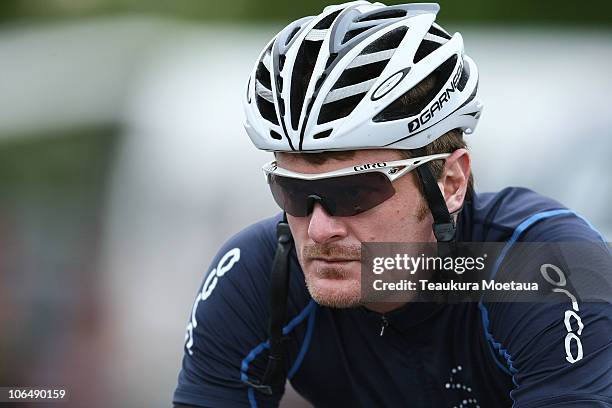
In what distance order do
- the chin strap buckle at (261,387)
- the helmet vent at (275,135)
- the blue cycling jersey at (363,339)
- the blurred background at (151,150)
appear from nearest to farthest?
the helmet vent at (275,135)
the blue cycling jersey at (363,339)
the chin strap buckle at (261,387)
the blurred background at (151,150)

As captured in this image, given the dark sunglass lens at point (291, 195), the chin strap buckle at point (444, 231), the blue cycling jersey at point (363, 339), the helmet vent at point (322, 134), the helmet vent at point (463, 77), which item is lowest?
the blue cycling jersey at point (363, 339)

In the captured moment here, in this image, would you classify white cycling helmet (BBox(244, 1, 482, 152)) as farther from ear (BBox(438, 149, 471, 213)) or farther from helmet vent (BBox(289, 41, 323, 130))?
ear (BBox(438, 149, 471, 213))

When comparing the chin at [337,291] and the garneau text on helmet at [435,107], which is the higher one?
the garneau text on helmet at [435,107]

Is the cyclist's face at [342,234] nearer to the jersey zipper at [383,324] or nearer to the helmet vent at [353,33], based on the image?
the jersey zipper at [383,324]

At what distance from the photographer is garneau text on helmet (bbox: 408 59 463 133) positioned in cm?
305

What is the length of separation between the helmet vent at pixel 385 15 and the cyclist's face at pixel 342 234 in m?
0.52

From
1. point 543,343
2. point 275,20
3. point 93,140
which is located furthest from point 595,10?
point 543,343

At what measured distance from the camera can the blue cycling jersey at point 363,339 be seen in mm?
3189

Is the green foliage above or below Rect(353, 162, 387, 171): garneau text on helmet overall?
above

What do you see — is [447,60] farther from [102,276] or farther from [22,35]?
[22,35]

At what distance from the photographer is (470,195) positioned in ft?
11.5

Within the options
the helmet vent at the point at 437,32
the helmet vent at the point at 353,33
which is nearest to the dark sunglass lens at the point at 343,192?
the helmet vent at the point at 353,33

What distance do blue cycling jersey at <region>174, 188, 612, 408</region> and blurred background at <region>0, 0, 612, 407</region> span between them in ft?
7.90
